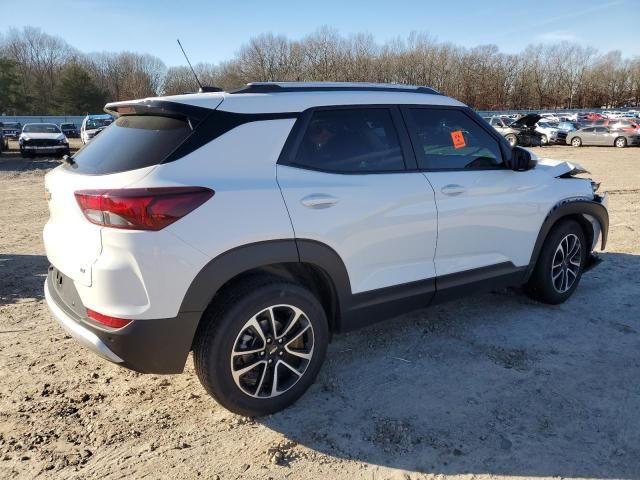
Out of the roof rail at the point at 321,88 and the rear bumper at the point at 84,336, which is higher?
the roof rail at the point at 321,88

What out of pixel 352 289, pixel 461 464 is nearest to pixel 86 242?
pixel 352 289

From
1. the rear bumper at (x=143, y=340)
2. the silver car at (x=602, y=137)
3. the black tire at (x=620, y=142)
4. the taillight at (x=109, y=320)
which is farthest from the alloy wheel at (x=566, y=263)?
the black tire at (x=620, y=142)

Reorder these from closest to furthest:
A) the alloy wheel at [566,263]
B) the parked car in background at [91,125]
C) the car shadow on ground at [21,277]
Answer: the alloy wheel at [566,263]
the car shadow on ground at [21,277]
the parked car in background at [91,125]

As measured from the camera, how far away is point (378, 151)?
334 centimetres

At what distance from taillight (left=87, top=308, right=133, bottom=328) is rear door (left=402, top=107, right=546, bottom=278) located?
2.12 metres

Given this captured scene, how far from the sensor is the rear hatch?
2.58 meters

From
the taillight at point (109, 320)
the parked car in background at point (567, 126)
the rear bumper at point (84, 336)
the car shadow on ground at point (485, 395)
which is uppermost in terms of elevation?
the parked car in background at point (567, 126)

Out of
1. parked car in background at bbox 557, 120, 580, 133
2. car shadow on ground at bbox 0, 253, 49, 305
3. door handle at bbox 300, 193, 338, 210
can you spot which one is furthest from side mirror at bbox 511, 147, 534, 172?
parked car in background at bbox 557, 120, 580, 133

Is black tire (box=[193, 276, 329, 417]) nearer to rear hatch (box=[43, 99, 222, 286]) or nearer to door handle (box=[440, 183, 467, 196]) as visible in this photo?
rear hatch (box=[43, 99, 222, 286])

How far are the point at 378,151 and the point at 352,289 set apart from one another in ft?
3.08

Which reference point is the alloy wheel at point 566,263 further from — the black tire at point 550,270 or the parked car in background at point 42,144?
the parked car in background at point 42,144

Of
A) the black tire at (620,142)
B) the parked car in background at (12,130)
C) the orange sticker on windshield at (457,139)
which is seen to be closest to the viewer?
the orange sticker on windshield at (457,139)

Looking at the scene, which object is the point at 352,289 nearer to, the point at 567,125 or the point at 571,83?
the point at 567,125

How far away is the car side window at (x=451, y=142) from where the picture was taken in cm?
358
